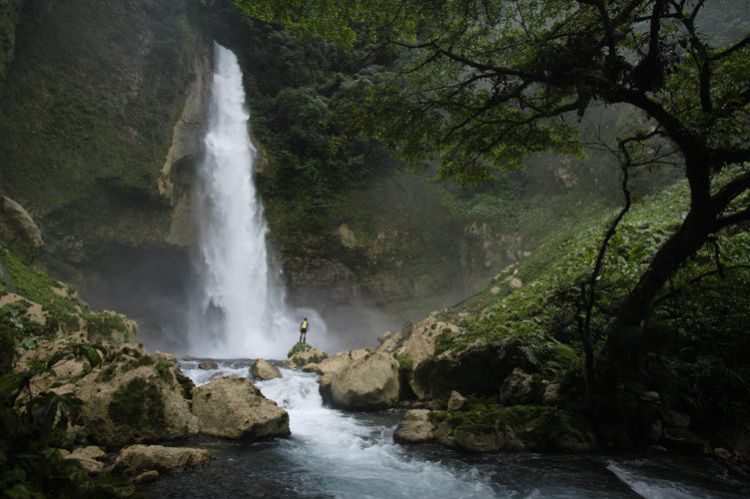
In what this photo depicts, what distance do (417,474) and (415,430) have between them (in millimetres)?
1504

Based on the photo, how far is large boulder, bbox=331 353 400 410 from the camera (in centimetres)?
1028

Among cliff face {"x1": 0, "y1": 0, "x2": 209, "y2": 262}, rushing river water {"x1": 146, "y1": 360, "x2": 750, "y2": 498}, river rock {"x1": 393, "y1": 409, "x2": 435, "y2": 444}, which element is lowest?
rushing river water {"x1": 146, "y1": 360, "x2": 750, "y2": 498}

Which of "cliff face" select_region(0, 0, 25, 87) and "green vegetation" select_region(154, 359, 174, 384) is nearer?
"green vegetation" select_region(154, 359, 174, 384)

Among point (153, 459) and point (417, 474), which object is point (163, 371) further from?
point (417, 474)

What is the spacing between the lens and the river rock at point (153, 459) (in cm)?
580

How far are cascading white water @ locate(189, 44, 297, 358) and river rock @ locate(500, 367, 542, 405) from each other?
17.4 metres

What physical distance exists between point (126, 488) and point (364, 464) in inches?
136

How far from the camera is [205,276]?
23781 millimetres

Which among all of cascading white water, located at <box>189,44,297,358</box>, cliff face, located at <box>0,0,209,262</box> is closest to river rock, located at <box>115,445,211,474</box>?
cliff face, located at <box>0,0,209,262</box>

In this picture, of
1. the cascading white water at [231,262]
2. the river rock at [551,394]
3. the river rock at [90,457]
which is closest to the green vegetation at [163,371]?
the river rock at [90,457]

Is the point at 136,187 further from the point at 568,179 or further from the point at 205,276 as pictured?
the point at 568,179

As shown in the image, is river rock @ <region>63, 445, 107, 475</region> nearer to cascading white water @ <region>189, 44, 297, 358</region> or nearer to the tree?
the tree

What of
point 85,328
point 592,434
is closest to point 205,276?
point 85,328

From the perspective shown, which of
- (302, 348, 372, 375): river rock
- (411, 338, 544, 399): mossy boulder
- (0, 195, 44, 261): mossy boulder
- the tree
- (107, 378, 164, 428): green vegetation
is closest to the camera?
the tree
